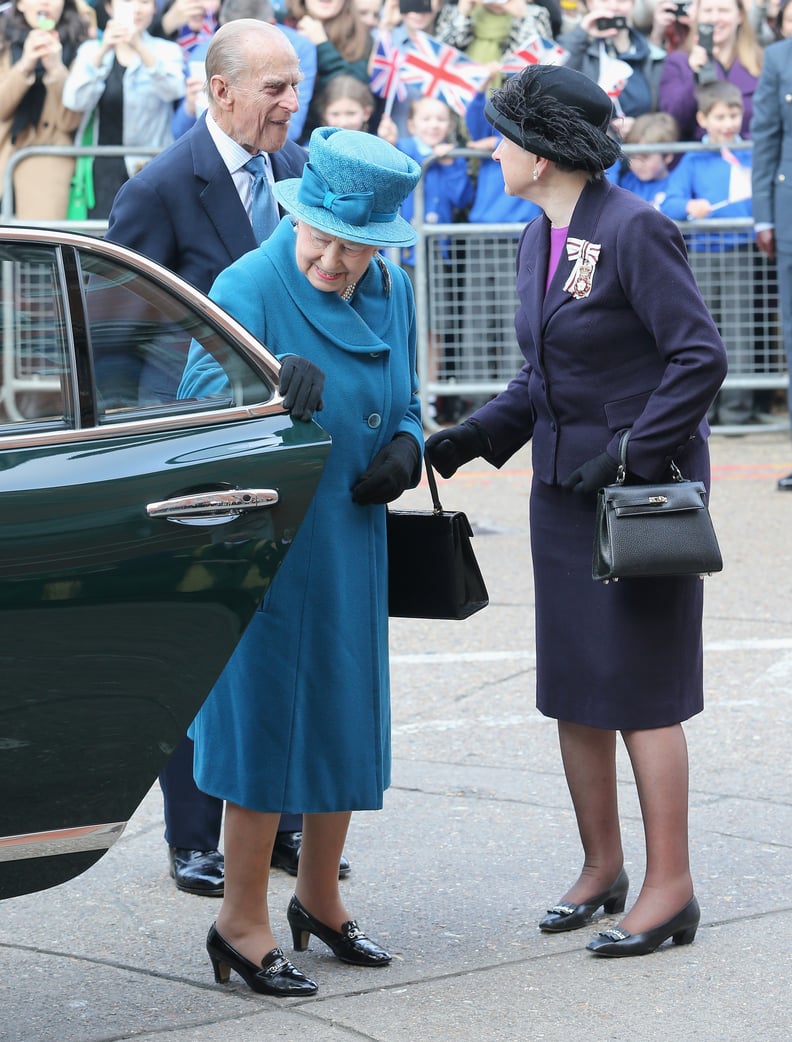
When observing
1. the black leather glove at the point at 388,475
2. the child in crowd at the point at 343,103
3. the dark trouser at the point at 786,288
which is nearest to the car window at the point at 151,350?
the black leather glove at the point at 388,475

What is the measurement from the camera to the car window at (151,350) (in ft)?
10.6

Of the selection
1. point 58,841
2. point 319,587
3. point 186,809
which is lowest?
point 186,809

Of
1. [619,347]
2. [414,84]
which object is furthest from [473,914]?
[414,84]

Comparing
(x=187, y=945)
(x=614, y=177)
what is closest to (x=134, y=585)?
(x=187, y=945)

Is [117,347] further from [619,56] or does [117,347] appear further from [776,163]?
[619,56]

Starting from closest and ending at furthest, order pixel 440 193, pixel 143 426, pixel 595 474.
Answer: pixel 143 426
pixel 595 474
pixel 440 193

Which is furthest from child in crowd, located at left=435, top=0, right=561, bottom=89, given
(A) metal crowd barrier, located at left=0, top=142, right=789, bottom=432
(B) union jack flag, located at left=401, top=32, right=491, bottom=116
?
(A) metal crowd barrier, located at left=0, top=142, right=789, bottom=432

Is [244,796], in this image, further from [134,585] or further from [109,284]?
[109,284]

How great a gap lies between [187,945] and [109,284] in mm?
1508

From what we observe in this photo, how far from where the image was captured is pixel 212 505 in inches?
125

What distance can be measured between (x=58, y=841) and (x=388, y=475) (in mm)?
963

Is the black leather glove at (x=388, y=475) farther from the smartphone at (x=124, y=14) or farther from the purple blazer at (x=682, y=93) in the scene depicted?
the purple blazer at (x=682, y=93)

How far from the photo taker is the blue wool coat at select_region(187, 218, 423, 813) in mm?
3490

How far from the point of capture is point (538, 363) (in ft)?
12.5
